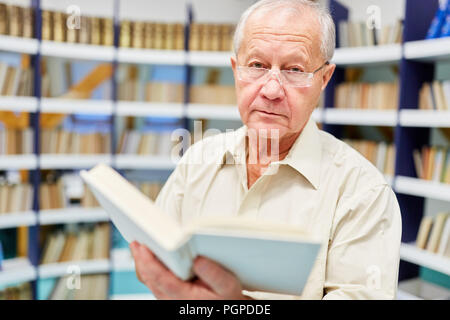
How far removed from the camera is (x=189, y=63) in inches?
119

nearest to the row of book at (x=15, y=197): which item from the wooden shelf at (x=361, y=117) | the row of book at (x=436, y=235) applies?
the wooden shelf at (x=361, y=117)

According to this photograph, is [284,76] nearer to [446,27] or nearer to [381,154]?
[446,27]

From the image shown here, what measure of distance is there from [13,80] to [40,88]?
0.55 feet

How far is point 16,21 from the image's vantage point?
2582mm

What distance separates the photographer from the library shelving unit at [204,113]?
7.84 ft

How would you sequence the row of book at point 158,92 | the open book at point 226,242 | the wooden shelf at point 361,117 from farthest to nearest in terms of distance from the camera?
the row of book at point 158,92 < the wooden shelf at point 361,117 < the open book at point 226,242

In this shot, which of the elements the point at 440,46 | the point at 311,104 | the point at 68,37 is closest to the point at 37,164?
the point at 68,37

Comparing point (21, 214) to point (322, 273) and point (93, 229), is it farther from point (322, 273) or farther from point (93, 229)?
point (322, 273)

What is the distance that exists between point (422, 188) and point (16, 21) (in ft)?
8.78

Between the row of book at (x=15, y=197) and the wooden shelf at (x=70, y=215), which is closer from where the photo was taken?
the row of book at (x=15, y=197)

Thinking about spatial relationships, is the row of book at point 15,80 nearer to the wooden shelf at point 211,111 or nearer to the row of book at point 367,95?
the wooden shelf at point 211,111

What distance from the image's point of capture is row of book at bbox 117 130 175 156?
312 cm

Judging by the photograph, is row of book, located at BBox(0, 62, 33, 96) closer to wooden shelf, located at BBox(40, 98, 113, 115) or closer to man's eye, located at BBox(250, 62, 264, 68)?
wooden shelf, located at BBox(40, 98, 113, 115)

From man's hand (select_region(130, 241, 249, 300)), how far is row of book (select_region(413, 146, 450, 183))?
6.52ft
